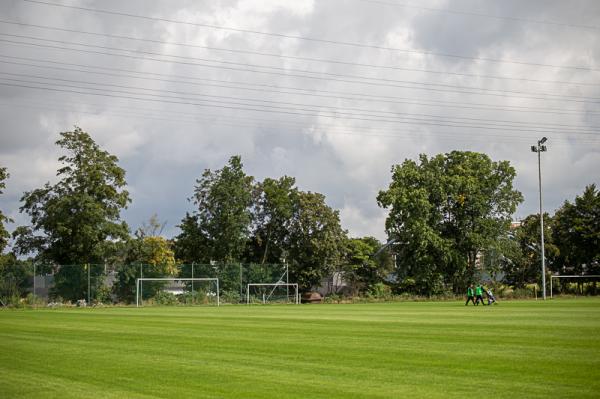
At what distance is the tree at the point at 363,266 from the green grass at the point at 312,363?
54.4m

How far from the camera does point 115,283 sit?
5956 cm

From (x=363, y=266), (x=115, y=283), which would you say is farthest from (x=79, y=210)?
(x=363, y=266)

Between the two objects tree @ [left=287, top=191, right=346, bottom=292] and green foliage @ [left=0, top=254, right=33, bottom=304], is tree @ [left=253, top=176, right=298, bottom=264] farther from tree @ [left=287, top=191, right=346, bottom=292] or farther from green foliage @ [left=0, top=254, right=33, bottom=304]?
green foliage @ [left=0, top=254, right=33, bottom=304]

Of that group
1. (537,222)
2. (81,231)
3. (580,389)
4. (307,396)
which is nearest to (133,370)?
(307,396)

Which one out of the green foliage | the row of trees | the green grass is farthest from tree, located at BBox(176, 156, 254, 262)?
the green grass

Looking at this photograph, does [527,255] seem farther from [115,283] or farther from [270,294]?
[115,283]

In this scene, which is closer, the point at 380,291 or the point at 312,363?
the point at 312,363

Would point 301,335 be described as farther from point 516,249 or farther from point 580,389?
point 516,249

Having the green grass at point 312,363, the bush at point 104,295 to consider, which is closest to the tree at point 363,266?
the bush at point 104,295

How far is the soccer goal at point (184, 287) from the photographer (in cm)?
6003

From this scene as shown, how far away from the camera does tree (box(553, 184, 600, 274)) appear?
74.8 meters

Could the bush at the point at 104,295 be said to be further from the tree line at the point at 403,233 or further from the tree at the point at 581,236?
the tree at the point at 581,236

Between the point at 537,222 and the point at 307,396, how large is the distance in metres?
73.3

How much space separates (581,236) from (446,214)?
1431 centimetres
